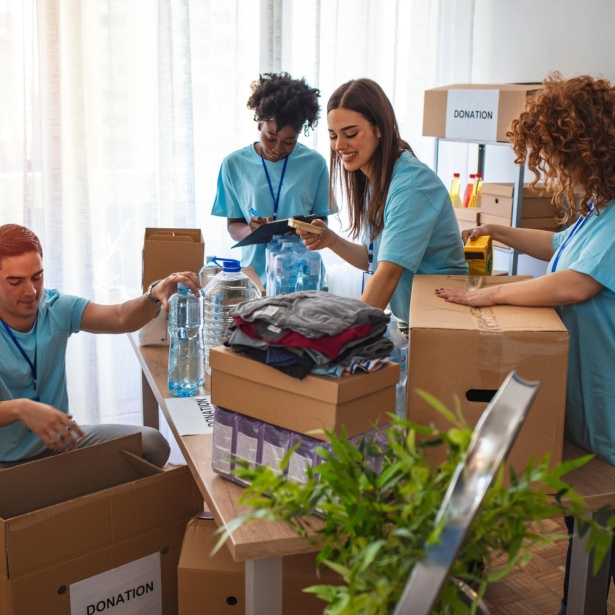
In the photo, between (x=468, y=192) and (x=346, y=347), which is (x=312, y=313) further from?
(x=468, y=192)

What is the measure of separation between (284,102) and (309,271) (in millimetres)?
669

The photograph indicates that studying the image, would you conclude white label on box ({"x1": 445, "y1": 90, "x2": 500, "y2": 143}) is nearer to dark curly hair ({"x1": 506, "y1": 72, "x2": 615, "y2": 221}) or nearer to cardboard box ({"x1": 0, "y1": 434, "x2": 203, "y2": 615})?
dark curly hair ({"x1": 506, "y1": 72, "x2": 615, "y2": 221})

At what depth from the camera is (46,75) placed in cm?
333

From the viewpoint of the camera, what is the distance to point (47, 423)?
1929 mm

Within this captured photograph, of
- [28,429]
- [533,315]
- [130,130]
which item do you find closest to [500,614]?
[533,315]

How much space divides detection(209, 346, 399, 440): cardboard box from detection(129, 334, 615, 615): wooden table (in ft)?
0.53

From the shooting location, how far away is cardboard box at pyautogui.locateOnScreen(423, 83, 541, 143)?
3.37 metres

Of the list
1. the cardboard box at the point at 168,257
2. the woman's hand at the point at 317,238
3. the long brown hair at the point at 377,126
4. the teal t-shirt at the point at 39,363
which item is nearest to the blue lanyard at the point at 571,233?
the long brown hair at the point at 377,126

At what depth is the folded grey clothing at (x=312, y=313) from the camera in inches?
53.6

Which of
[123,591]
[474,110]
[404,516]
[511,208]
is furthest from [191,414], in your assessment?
[474,110]

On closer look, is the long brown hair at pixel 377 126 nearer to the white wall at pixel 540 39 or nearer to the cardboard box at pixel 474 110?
the cardboard box at pixel 474 110

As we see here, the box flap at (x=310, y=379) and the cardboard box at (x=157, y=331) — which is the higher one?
the box flap at (x=310, y=379)

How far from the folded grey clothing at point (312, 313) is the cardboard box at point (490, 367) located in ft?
0.35

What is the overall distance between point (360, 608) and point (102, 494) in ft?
3.14
